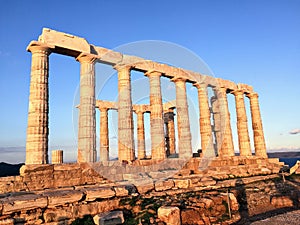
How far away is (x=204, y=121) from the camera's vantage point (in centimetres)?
2678

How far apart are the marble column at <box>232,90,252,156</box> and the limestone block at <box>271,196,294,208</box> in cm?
1768

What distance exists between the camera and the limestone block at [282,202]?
40.5ft

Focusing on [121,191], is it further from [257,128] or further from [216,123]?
[257,128]

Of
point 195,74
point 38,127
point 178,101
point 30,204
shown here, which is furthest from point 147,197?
point 195,74

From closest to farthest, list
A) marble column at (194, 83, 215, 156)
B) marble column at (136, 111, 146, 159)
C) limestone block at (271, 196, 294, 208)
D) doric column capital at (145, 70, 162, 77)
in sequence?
limestone block at (271, 196, 294, 208)
doric column capital at (145, 70, 162, 77)
marble column at (194, 83, 215, 156)
marble column at (136, 111, 146, 159)

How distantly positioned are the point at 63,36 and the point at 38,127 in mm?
6766

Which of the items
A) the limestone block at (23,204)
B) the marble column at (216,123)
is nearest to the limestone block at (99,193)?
the limestone block at (23,204)

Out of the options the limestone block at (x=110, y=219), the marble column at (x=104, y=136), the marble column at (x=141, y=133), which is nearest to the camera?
the limestone block at (x=110, y=219)

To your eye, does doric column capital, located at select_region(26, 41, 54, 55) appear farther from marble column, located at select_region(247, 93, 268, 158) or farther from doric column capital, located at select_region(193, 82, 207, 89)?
marble column, located at select_region(247, 93, 268, 158)

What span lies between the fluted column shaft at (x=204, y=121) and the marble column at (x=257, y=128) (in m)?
8.80

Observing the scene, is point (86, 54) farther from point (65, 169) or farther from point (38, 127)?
point (65, 169)

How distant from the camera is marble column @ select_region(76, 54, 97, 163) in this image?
17641mm

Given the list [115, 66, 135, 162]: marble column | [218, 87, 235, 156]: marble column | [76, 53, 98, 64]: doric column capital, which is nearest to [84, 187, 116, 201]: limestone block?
A: [115, 66, 135, 162]: marble column

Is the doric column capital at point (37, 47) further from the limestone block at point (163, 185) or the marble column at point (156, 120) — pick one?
the limestone block at point (163, 185)
